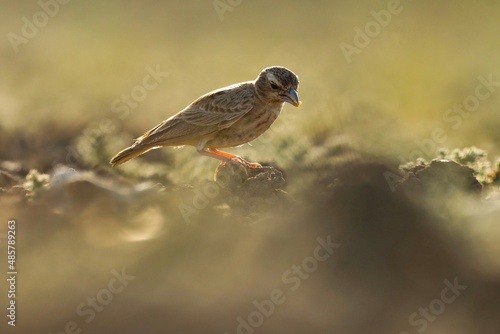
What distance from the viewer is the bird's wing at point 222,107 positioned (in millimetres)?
9219

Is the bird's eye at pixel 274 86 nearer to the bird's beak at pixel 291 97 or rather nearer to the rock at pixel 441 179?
the bird's beak at pixel 291 97

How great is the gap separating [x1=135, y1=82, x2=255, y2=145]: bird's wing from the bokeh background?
0.55 metres

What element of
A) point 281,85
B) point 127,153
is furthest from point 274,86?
point 127,153

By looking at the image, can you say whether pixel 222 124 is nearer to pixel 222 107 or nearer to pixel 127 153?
pixel 222 107

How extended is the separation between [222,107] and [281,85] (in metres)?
0.79

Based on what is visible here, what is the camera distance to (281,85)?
29.2 ft

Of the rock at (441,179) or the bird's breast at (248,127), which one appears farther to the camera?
the bird's breast at (248,127)

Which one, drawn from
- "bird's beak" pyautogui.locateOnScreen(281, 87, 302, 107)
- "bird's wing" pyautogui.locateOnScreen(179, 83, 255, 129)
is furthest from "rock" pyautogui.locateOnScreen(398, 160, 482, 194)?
"bird's wing" pyautogui.locateOnScreen(179, 83, 255, 129)

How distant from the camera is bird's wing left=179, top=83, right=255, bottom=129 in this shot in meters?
9.22

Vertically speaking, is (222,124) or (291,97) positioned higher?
(222,124)

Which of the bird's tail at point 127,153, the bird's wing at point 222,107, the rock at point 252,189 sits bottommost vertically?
the rock at point 252,189

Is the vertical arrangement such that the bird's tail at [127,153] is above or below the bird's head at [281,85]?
above

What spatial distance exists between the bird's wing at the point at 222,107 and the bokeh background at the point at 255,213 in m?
0.69

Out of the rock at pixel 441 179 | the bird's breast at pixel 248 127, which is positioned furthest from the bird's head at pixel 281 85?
the rock at pixel 441 179
